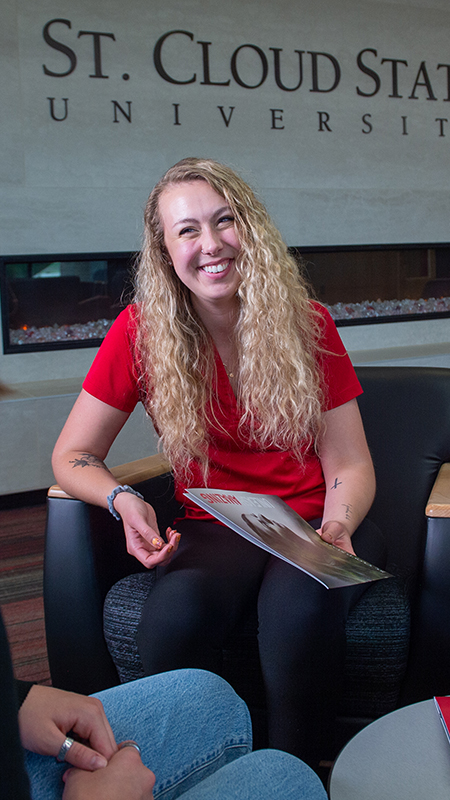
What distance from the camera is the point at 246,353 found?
1.40 m

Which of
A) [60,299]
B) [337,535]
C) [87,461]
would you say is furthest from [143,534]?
[60,299]

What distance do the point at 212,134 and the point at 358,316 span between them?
4.45ft

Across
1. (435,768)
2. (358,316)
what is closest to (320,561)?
(435,768)

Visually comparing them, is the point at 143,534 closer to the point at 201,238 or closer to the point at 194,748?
the point at 194,748

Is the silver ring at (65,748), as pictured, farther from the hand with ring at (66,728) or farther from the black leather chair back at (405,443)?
the black leather chair back at (405,443)

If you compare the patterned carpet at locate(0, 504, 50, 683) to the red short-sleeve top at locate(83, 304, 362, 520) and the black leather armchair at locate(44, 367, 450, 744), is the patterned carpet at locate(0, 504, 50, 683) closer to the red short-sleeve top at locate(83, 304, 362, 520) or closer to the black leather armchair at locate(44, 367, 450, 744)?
the black leather armchair at locate(44, 367, 450, 744)

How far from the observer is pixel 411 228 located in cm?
404

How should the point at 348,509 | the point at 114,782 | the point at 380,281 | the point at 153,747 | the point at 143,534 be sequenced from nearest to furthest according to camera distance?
the point at 114,782
the point at 153,747
the point at 143,534
the point at 348,509
the point at 380,281

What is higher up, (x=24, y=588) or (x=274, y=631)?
(x=274, y=631)

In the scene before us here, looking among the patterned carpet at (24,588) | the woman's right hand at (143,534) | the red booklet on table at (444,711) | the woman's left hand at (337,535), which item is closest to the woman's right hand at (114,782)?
the red booklet on table at (444,711)

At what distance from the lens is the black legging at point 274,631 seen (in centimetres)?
105

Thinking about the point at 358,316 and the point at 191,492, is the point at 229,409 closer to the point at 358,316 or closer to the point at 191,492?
the point at 191,492

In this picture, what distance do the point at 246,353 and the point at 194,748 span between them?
0.80 metres

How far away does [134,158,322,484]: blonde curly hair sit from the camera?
53.6 inches
